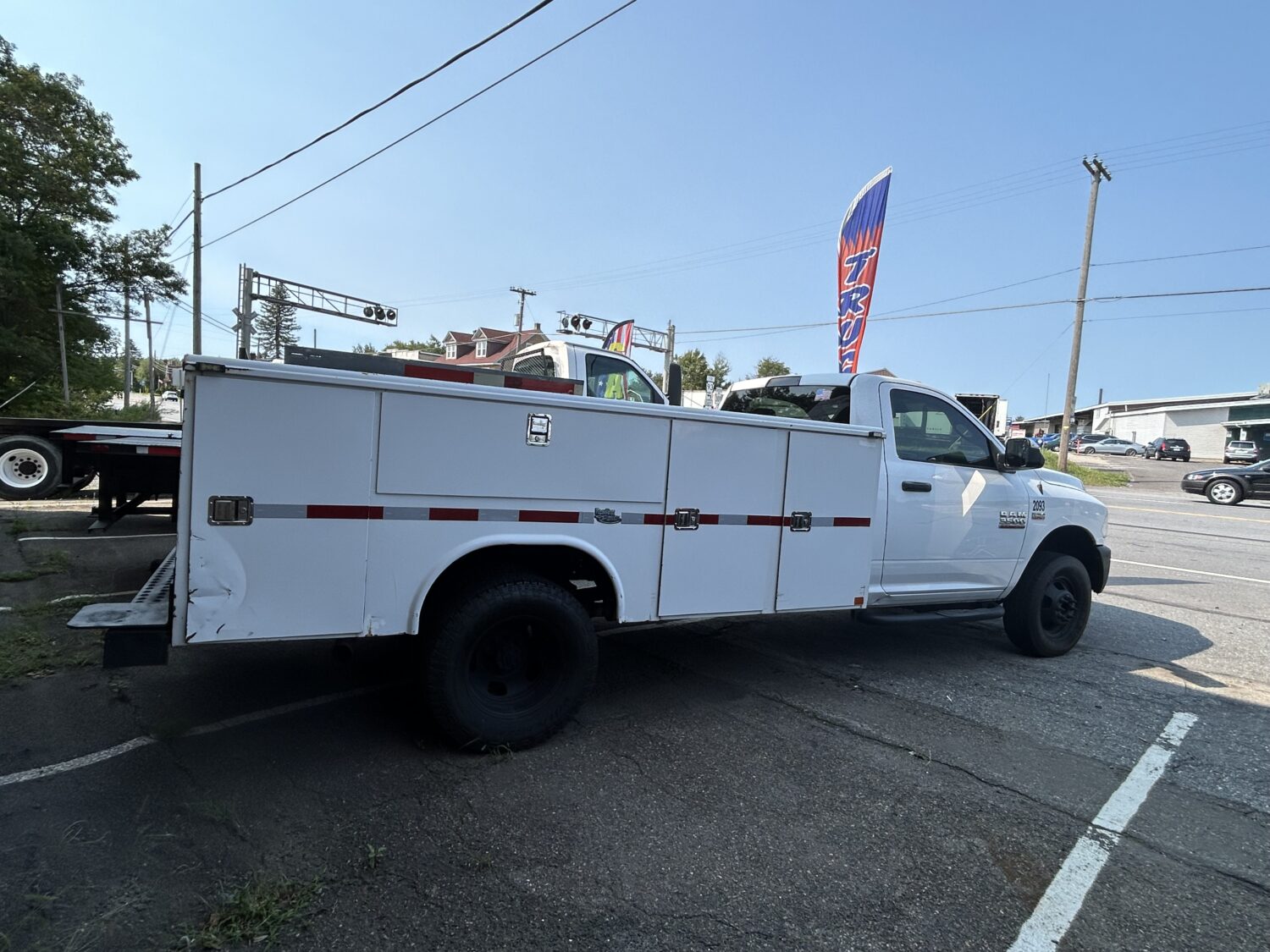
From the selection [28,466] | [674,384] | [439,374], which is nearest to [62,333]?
[28,466]

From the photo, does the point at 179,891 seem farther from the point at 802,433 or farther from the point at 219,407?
the point at 802,433

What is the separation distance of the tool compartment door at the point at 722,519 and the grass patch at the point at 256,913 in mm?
2037

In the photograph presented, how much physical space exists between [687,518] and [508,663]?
1.20m

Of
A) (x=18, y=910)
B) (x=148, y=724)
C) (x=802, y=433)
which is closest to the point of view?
(x=18, y=910)

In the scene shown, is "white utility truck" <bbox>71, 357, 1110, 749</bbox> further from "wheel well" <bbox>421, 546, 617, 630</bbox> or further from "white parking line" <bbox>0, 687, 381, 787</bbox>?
"white parking line" <bbox>0, 687, 381, 787</bbox>

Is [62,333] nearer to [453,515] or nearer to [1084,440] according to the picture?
[453,515]

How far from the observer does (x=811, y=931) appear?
2414mm

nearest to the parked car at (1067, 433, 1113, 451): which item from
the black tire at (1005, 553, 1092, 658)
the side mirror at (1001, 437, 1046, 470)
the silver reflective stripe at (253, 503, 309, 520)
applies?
the black tire at (1005, 553, 1092, 658)

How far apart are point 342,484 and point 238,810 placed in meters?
1.41

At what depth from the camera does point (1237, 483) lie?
2184 cm

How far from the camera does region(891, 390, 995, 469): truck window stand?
517cm

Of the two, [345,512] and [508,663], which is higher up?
[345,512]

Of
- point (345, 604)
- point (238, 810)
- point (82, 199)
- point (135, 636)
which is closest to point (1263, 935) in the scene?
point (345, 604)

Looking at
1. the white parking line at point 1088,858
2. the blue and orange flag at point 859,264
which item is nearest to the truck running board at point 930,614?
the white parking line at point 1088,858
